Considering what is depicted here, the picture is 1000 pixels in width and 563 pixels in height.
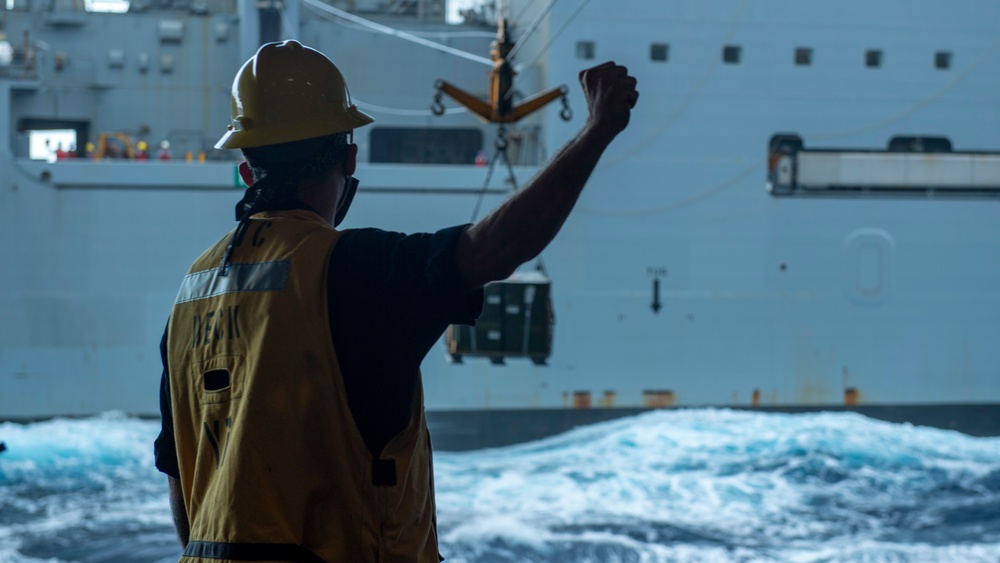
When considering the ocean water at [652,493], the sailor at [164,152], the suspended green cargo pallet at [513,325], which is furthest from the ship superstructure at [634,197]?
the suspended green cargo pallet at [513,325]

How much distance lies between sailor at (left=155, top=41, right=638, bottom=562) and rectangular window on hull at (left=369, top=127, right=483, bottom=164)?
8798 millimetres

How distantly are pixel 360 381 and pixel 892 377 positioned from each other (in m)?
9.16

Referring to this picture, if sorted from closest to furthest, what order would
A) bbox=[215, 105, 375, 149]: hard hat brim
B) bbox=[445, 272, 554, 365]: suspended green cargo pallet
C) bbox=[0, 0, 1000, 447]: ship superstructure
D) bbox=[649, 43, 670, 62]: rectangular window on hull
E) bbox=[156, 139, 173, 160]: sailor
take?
bbox=[215, 105, 375, 149]: hard hat brim → bbox=[445, 272, 554, 365]: suspended green cargo pallet → bbox=[0, 0, 1000, 447]: ship superstructure → bbox=[156, 139, 173, 160]: sailor → bbox=[649, 43, 670, 62]: rectangular window on hull

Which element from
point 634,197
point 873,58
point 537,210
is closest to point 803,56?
point 873,58

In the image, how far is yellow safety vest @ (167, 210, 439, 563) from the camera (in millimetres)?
1104

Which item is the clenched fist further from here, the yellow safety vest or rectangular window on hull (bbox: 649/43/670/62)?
rectangular window on hull (bbox: 649/43/670/62)

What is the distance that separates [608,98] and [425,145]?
9.07 metres

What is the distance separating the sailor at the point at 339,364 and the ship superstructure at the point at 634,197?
7538 millimetres

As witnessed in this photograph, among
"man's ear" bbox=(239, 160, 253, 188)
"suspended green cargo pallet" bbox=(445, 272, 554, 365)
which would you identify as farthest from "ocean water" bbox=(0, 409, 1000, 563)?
"man's ear" bbox=(239, 160, 253, 188)

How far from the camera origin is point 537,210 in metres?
1.04

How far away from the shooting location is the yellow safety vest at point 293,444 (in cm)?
110

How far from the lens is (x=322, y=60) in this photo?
1.34 meters

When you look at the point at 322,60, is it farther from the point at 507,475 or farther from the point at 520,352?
the point at 507,475

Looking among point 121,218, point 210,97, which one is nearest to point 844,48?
point 210,97
